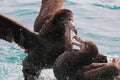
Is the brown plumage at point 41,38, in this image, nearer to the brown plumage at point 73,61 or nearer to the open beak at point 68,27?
the open beak at point 68,27

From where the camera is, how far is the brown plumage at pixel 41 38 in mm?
9864

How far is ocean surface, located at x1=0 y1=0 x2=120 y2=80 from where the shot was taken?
12.8 metres

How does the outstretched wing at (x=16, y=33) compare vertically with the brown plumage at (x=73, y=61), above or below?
below

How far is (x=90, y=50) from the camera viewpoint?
8.86 meters

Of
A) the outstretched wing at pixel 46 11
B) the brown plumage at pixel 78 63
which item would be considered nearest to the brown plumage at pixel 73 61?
the brown plumage at pixel 78 63

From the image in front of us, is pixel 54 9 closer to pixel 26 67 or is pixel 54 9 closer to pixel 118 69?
pixel 26 67

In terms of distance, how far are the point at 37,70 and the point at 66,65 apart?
1.41m

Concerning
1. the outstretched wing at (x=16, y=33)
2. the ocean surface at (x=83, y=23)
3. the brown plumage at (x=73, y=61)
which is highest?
the brown plumage at (x=73, y=61)

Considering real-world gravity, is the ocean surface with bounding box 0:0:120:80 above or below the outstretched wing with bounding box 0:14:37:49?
below

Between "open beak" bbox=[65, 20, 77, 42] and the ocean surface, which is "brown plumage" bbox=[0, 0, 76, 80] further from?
the ocean surface

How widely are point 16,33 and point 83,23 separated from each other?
18.3ft

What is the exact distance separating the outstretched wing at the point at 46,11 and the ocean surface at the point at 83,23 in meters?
0.85

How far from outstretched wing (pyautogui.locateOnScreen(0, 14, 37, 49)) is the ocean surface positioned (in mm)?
770

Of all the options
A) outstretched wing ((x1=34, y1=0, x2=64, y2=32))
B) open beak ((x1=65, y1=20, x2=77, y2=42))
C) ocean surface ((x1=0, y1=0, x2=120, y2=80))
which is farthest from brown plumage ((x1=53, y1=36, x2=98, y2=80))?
outstretched wing ((x1=34, y1=0, x2=64, y2=32))
